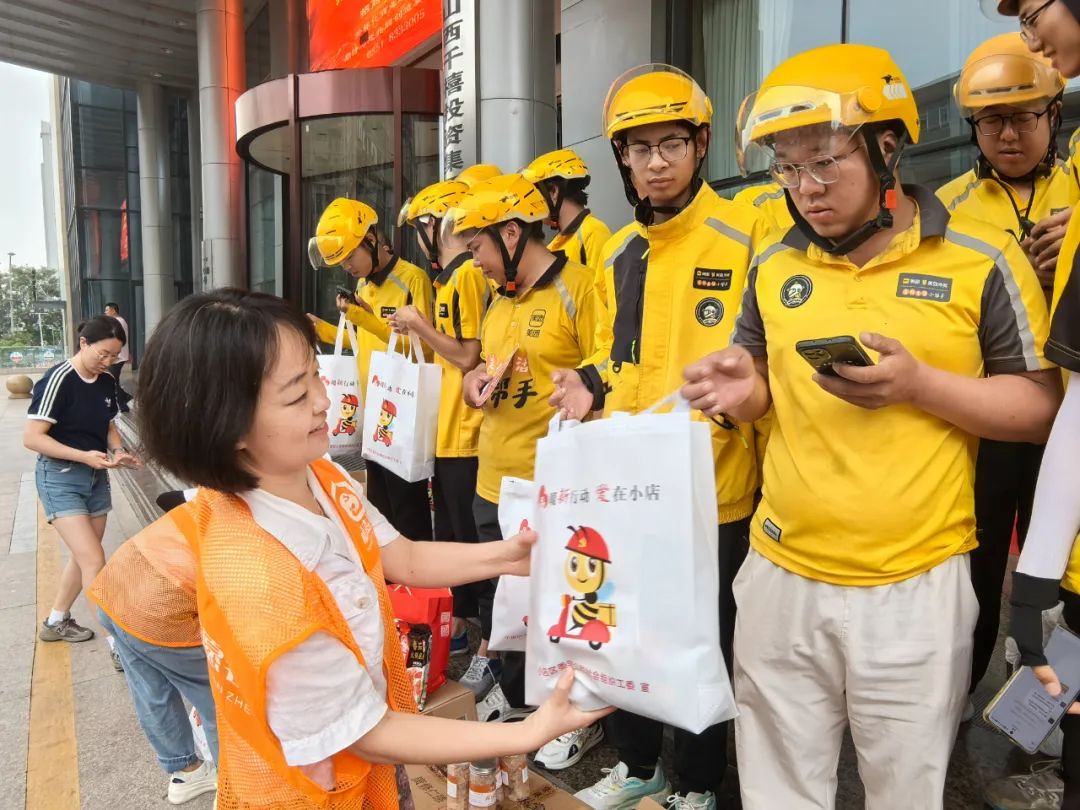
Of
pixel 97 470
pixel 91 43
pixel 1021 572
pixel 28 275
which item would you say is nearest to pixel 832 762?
pixel 1021 572

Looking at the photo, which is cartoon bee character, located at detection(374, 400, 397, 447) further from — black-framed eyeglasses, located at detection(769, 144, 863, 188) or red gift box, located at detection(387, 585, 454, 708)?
black-framed eyeglasses, located at detection(769, 144, 863, 188)

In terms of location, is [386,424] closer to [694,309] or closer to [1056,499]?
[694,309]

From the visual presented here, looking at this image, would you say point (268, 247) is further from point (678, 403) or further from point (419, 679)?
point (678, 403)

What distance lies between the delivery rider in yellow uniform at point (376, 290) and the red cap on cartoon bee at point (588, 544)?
9.95 ft

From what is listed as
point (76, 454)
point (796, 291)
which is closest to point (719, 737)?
point (796, 291)

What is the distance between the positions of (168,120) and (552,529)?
81.4ft

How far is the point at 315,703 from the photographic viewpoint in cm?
117

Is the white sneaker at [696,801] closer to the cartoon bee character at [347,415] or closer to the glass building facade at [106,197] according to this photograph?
the cartoon bee character at [347,415]

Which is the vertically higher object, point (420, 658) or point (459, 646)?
point (420, 658)

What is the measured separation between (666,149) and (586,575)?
58.8 inches

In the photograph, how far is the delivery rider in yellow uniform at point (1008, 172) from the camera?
225 centimetres

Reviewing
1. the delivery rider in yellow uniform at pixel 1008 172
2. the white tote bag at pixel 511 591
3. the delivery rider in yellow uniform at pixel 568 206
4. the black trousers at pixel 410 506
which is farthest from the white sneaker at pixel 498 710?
the delivery rider in yellow uniform at pixel 568 206

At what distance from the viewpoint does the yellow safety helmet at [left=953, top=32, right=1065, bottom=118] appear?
7.33ft

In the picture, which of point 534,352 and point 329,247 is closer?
point 534,352
